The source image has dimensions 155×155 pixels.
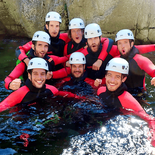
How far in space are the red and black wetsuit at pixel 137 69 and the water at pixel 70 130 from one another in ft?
2.43

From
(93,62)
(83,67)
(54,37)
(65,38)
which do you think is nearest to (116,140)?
(83,67)

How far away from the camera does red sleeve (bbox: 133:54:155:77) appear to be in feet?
16.6

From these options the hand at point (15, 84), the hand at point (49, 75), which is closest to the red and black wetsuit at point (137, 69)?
the hand at point (49, 75)

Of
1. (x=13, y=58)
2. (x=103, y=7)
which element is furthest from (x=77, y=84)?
(x=103, y=7)

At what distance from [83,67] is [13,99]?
225 cm

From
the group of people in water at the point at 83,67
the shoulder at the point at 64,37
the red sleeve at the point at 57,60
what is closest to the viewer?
the group of people in water at the point at 83,67

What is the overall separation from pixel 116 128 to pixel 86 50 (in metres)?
3.02

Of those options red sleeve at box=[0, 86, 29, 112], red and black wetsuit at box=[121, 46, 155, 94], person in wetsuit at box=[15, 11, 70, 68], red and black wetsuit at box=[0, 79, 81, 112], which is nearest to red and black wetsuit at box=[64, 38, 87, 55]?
person in wetsuit at box=[15, 11, 70, 68]

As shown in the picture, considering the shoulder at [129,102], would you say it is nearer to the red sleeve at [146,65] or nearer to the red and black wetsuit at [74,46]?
the red sleeve at [146,65]

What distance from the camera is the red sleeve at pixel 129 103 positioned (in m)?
4.43

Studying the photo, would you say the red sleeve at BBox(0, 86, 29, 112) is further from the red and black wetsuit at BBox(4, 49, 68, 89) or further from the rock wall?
the rock wall

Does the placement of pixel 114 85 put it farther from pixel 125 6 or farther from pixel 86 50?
pixel 125 6

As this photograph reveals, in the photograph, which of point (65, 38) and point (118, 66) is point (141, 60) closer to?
point (118, 66)

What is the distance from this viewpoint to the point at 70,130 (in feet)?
14.0
